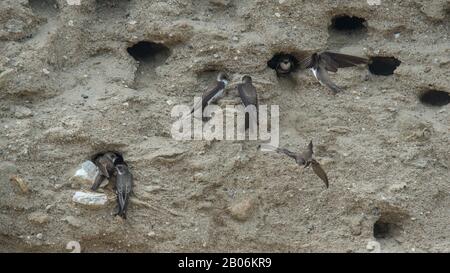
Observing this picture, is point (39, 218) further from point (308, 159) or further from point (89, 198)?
point (308, 159)

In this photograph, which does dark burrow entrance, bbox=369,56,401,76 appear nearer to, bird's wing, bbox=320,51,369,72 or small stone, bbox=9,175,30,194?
bird's wing, bbox=320,51,369,72

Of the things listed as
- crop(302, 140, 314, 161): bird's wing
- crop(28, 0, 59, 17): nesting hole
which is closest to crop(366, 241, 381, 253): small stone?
crop(302, 140, 314, 161): bird's wing

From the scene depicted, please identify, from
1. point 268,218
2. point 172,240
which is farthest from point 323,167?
point 172,240

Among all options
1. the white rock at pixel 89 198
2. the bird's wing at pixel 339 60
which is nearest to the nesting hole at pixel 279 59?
the bird's wing at pixel 339 60

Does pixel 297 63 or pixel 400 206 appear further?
pixel 297 63

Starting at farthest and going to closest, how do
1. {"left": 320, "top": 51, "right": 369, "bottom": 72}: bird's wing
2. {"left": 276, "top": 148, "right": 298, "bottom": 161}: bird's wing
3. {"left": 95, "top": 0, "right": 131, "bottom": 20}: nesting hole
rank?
1. {"left": 95, "top": 0, "right": 131, "bottom": 20}: nesting hole
2. {"left": 320, "top": 51, "right": 369, "bottom": 72}: bird's wing
3. {"left": 276, "top": 148, "right": 298, "bottom": 161}: bird's wing

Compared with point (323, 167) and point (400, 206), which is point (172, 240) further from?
point (400, 206)

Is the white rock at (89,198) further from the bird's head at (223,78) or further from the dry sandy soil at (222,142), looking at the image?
the bird's head at (223,78)
